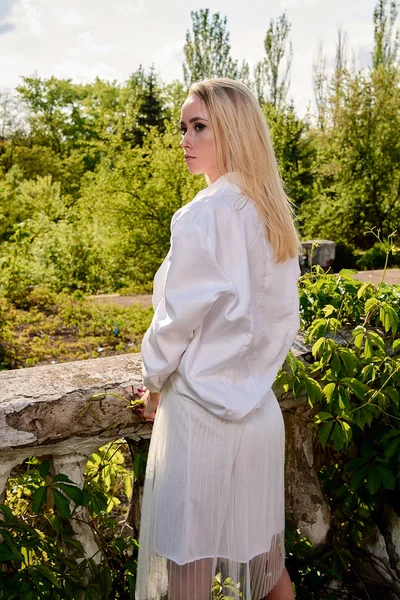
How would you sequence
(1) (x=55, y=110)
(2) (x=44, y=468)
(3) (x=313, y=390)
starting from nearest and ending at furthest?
(2) (x=44, y=468), (3) (x=313, y=390), (1) (x=55, y=110)

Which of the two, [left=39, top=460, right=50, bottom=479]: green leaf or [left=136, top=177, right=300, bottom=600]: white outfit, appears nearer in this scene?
[left=136, top=177, right=300, bottom=600]: white outfit

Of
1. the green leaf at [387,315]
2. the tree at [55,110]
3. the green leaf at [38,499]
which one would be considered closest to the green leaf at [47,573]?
the green leaf at [38,499]

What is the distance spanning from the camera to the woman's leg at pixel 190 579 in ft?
5.24

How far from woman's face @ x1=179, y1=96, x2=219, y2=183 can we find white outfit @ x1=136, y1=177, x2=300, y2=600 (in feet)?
0.37

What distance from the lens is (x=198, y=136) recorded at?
1.72m

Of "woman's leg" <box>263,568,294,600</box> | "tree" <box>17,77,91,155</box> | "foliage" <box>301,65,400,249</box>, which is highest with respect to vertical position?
"tree" <box>17,77,91,155</box>

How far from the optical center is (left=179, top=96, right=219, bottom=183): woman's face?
1.71 meters

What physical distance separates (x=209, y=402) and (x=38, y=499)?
0.57 metres

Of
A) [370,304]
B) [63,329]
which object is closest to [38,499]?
[370,304]

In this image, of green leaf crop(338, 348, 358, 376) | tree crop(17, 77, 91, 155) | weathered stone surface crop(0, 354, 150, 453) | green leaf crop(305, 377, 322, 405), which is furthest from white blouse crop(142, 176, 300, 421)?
tree crop(17, 77, 91, 155)

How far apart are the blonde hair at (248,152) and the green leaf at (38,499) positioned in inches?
36.1

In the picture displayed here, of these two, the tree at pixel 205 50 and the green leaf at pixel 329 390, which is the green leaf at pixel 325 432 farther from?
the tree at pixel 205 50

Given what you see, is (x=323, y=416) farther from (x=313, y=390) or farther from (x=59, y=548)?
(x=59, y=548)

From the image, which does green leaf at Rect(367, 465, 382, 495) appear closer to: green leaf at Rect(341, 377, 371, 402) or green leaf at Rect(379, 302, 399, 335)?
green leaf at Rect(341, 377, 371, 402)
